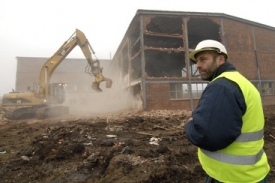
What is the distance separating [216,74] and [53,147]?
477 cm

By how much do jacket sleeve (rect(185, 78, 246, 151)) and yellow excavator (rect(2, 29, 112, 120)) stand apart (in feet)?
35.3

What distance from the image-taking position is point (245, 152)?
1.35 m

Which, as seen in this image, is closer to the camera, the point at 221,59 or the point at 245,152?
the point at 245,152

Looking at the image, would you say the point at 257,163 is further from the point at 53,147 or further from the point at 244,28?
the point at 244,28

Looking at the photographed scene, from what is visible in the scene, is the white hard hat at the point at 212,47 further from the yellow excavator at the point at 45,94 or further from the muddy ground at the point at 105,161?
the yellow excavator at the point at 45,94

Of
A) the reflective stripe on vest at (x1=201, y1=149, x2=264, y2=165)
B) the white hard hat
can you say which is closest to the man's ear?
the white hard hat

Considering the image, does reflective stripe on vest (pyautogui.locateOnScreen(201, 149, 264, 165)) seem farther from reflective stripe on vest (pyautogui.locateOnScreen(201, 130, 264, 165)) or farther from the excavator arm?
the excavator arm

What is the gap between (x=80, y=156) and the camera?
450 centimetres

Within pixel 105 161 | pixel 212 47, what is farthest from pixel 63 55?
pixel 212 47

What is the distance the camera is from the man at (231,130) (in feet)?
4.23

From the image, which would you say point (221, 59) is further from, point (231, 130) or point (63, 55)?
point (63, 55)

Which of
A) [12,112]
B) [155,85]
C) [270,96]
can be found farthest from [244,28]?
[12,112]

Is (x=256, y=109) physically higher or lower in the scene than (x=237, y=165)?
higher

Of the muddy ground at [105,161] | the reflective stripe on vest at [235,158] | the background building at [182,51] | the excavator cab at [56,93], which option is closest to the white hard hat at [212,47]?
the reflective stripe on vest at [235,158]
